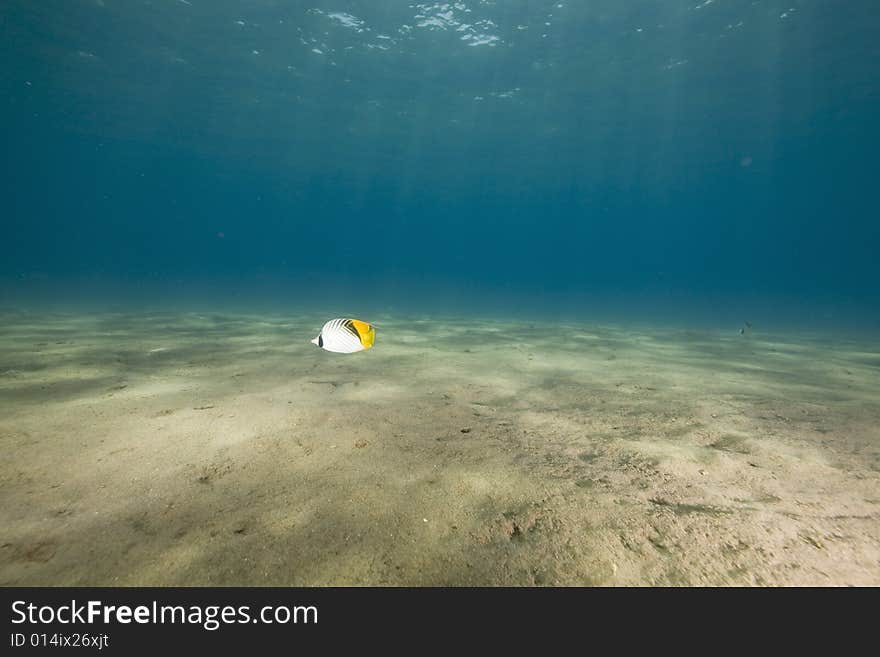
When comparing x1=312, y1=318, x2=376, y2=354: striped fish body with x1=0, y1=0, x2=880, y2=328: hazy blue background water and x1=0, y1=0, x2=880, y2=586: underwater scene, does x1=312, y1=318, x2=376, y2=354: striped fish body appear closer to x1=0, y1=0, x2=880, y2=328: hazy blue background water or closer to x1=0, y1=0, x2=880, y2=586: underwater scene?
x1=0, y1=0, x2=880, y2=586: underwater scene

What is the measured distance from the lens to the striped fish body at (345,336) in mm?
3092

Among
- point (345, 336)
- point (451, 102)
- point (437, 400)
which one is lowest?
point (437, 400)

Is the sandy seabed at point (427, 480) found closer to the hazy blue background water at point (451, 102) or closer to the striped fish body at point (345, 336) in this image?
the striped fish body at point (345, 336)

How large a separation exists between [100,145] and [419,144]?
44212 mm

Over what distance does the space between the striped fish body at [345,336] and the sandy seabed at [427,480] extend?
90 cm

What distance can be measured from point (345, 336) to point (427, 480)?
1315 millimetres

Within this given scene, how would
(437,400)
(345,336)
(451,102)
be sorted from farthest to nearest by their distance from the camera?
(451,102) < (437,400) < (345,336)

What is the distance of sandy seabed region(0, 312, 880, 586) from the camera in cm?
188

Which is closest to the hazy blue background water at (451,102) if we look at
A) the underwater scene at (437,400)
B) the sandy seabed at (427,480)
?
the underwater scene at (437,400)

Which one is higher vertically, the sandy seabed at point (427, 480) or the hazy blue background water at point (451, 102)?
the hazy blue background water at point (451, 102)

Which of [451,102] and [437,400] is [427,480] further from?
[451,102]

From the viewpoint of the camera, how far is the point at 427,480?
272 centimetres

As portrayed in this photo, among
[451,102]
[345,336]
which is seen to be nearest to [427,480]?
[345,336]
